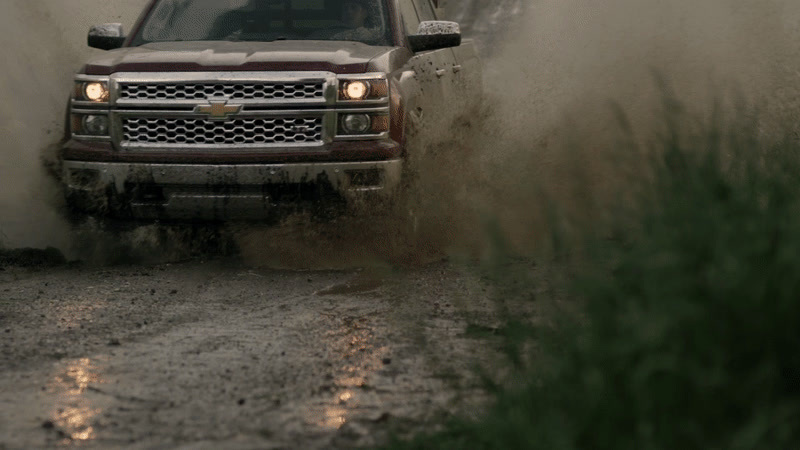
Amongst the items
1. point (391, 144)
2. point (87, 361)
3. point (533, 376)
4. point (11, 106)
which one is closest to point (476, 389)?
point (533, 376)

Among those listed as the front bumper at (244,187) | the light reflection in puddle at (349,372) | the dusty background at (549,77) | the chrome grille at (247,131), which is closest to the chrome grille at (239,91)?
the chrome grille at (247,131)

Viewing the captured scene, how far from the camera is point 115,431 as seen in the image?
12.1 ft

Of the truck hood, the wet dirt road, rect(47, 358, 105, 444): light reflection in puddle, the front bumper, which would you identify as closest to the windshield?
the truck hood

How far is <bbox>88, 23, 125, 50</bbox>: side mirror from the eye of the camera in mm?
7871

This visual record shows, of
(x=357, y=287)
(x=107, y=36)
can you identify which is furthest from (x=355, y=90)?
(x=107, y=36)

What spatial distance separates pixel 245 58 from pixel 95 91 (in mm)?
867

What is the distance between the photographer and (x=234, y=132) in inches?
265

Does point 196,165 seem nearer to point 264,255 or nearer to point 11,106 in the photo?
point 264,255

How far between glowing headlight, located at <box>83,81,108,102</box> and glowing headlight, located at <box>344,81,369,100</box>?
4.37 feet

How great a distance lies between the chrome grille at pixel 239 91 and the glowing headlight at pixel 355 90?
5.2 inches

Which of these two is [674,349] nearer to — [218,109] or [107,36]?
[218,109]

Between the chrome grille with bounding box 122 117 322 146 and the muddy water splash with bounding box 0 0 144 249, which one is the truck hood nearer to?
the chrome grille with bounding box 122 117 322 146

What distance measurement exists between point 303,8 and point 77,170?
5.77 feet

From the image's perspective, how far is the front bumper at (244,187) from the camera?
6617mm
